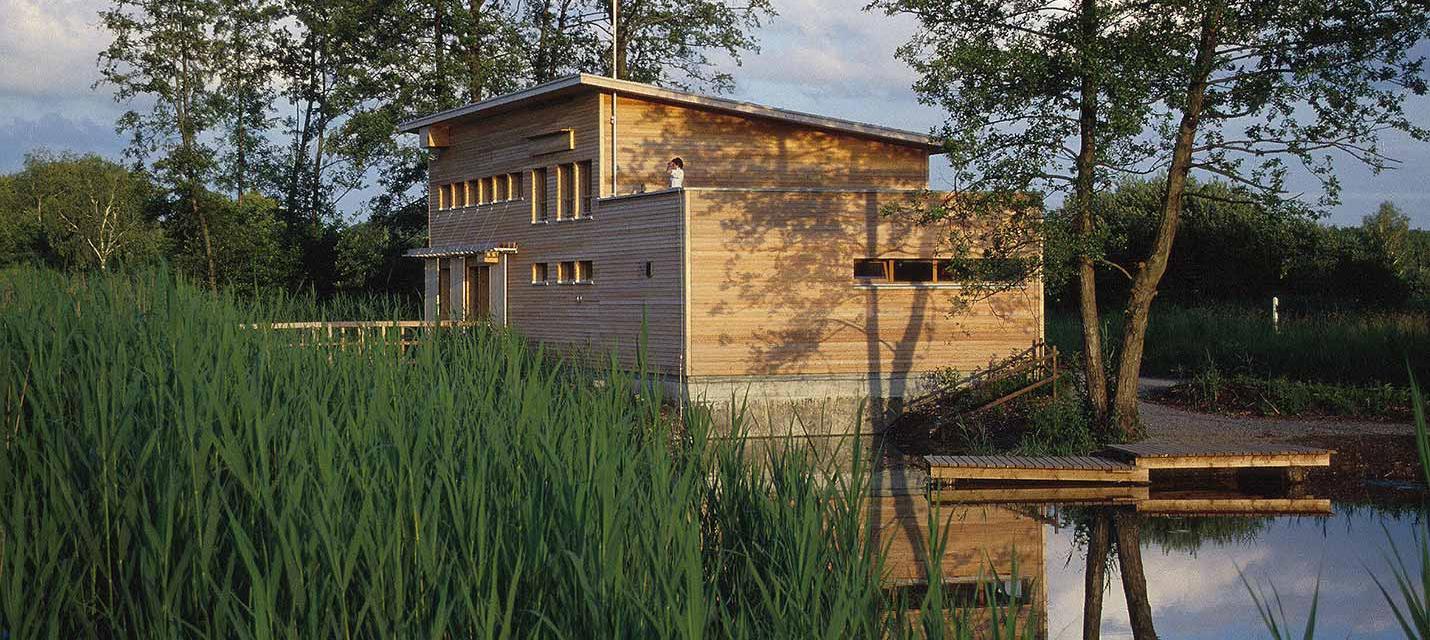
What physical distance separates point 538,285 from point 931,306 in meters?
8.34

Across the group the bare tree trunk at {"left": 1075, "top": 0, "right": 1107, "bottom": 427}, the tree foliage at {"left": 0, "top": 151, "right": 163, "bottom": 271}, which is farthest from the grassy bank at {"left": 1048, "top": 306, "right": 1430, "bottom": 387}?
the tree foliage at {"left": 0, "top": 151, "right": 163, "bottom": 271}

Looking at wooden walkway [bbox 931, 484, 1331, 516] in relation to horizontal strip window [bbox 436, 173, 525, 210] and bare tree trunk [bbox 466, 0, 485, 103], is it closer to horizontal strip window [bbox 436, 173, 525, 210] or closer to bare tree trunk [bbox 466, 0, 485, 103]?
horizontal strip window [bbox 436, 173, 525, 210]

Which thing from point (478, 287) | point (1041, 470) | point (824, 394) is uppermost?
point (478, 287)

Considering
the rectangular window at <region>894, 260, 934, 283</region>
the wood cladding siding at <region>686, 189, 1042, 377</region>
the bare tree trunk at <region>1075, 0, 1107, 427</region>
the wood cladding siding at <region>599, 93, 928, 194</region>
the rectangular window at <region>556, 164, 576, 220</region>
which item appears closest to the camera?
the bare tree trunk at <region>1075, 0, 1107, 427</region>

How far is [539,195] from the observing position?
26.8 m

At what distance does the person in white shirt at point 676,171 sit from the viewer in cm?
2380

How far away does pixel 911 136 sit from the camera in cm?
2475

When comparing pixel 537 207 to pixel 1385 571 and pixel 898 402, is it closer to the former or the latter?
pixel 898 402

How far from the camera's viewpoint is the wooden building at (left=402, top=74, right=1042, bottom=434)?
21484mm

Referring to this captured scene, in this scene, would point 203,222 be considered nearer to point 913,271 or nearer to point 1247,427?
point 913,271

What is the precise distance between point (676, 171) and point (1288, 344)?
11.0m

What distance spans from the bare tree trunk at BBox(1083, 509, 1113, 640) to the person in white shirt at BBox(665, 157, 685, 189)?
1168 centimetres

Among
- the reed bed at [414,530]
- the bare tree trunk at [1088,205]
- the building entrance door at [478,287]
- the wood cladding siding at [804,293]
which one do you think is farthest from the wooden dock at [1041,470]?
the building entrance door at [478,287]

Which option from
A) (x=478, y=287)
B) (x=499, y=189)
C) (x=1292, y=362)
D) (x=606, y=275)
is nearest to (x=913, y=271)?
(x=606, y=275)
